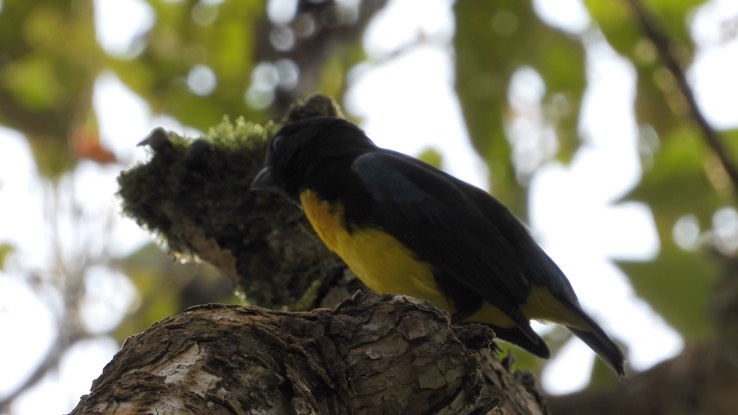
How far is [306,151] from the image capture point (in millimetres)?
4723

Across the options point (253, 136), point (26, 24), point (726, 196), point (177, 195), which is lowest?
point (726, 196)

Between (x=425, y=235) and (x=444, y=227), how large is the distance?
12cm

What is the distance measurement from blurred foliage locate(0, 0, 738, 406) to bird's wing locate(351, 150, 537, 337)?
0.43m

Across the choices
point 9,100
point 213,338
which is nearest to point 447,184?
point 213,338

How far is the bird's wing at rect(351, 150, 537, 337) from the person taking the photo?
4.15 metres

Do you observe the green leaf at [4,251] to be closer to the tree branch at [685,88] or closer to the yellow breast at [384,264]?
the yellow breast at [384,264]

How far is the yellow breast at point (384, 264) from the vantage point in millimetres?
4145

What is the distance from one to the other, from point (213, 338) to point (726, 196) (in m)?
3.38

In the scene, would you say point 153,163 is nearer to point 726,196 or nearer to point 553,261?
point 553,261

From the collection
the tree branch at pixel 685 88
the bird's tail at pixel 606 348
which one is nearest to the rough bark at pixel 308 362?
the bird's tail at pixel 606 348

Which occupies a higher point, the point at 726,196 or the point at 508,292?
the point at 726,196

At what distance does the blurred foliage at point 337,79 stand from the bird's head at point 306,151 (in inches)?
22.6

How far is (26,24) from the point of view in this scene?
5.54m

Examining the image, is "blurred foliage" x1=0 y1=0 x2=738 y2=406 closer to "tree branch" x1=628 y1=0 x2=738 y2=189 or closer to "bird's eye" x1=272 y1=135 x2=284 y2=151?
"tree branch" x1=628 y1=0 x2=738 y2=189
